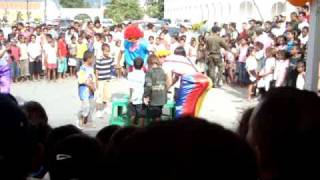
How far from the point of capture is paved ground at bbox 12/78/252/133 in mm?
10180

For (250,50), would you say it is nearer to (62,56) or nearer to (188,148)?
(62,56)

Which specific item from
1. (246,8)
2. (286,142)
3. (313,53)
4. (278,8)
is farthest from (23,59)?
(246,8)

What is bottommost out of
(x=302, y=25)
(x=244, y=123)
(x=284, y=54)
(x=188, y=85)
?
(x=188, y=85)

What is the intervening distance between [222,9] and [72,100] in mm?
27229

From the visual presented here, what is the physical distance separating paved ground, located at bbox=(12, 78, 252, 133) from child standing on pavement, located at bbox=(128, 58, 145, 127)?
0.71 meters

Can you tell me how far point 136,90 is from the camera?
27.9ft

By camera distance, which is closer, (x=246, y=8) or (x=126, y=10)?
(x=246, y=8)

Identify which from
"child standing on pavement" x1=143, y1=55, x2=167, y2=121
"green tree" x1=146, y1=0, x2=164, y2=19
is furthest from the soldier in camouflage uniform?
"green tree" x1=146, y1=0, x2=164, y2=19

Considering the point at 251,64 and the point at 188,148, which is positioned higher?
the point at 188,148

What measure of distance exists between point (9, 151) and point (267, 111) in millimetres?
743

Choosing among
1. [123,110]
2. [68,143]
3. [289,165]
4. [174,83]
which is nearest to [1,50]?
[123,110]

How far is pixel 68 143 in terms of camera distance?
237 cm

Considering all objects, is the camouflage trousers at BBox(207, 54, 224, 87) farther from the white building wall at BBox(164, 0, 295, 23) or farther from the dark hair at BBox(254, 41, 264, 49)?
the white building wall at BBox(164, 0, 295, 23)

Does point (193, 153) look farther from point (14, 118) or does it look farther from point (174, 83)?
point (174, 83)
